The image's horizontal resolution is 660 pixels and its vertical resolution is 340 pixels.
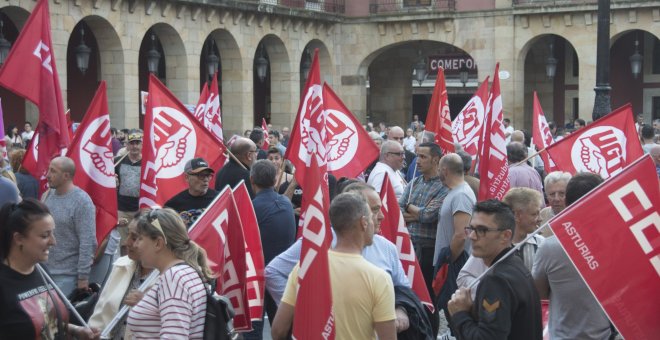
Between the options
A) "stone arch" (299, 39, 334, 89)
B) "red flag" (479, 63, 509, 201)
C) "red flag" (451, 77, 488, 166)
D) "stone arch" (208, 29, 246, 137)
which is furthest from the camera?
→ "stone arch" (299, 39, 334, 89)

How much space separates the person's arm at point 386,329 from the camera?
4430mm

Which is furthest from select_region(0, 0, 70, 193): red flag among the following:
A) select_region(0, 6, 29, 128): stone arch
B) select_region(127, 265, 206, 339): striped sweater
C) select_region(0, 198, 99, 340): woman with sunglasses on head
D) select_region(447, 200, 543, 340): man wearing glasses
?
select_region(0, 6, 29, 128): stone arch

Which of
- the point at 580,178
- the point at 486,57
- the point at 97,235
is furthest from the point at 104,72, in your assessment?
the point at 580,178

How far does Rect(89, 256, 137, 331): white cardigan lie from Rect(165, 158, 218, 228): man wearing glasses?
2011 millimetres

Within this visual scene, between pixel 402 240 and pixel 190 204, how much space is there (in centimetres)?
164

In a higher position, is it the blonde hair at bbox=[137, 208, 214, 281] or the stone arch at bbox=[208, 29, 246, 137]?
the stone arch at bbox=[208, 29, 246, 137]

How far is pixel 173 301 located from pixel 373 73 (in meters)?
30.5

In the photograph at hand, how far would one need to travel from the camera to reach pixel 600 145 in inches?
379

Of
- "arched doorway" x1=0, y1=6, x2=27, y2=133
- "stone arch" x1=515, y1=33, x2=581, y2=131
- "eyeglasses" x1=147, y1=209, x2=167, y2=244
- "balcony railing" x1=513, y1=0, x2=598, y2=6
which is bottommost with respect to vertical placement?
"eyeglasses" x1=147, y1=209, x2=167, y2=244

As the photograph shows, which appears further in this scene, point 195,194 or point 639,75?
point 639,75

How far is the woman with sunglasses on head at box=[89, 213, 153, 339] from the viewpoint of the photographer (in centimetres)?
486

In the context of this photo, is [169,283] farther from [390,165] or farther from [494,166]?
[390,165]

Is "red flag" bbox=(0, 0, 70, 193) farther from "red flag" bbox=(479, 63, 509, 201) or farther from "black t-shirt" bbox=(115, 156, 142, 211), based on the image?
"red flag" bbox=(479, 63, 509, 201)

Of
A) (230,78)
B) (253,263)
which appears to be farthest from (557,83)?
(253,263)
